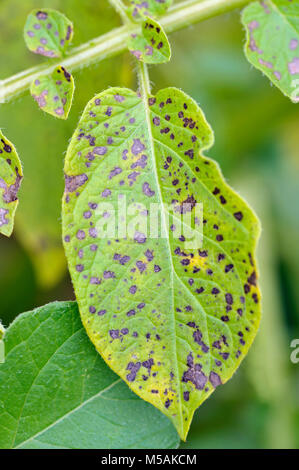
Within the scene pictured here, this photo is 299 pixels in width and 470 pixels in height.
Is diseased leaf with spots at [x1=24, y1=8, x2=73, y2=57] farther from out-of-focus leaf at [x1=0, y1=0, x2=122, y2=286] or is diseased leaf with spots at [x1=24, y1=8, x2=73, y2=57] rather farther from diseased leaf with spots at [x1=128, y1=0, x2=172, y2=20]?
out-of-focus leaf at [x1=0, y1=0, x2=122, y2=286]

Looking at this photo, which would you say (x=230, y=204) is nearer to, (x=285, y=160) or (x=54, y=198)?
(x=54, y=198)

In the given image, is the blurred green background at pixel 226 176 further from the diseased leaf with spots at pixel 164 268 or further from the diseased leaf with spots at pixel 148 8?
the diseased leaf with spots at pixel 164 268

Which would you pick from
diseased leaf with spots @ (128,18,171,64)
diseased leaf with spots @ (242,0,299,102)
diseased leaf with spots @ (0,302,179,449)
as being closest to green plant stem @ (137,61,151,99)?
diseased leaf with spots @ (128,18,171,64)

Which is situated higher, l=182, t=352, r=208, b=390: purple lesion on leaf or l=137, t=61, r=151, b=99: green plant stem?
l=137, t=61, r=151, b=99: green plant stem

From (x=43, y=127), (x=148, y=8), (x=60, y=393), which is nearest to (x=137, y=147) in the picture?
(x=148, y=8)

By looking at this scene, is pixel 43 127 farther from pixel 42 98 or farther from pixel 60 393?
pixel 60 393
